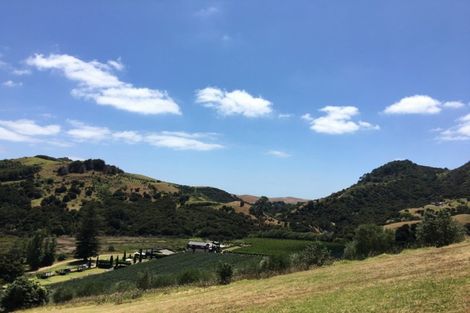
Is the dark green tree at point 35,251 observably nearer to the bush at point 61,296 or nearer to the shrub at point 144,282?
the bush at point 61,296

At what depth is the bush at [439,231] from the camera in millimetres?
65250

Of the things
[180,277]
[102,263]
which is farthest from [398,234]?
[102,263]

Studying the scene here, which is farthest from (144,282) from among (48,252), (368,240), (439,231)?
(48,252)

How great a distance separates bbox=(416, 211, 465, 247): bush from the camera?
65.2 metres

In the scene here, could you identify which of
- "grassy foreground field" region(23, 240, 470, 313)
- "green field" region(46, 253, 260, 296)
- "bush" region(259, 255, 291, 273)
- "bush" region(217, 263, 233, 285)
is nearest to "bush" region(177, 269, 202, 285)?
"bush" region(259, 255, 291, 273)

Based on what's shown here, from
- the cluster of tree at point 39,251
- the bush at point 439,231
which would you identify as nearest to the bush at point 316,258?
the bush at point 439,231

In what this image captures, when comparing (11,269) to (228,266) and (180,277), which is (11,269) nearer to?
(180,277)

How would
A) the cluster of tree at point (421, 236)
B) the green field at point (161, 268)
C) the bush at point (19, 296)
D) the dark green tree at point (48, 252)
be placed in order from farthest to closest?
the dark green tree at point (48, 252), the green field at point (161, 268), the cluster of tree at point (421, 236), the bush at point (19, 296)

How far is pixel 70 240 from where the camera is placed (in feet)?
609

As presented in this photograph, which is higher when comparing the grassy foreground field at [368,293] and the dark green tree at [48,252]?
the grassy foreground field at [368,293]

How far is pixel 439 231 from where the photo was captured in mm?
68562

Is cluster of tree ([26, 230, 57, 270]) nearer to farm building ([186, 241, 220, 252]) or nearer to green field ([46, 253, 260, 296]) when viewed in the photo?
green field ([46, 253, 260, 296])

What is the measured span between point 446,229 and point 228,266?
34200mm

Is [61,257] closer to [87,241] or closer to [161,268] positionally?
[87,241]
